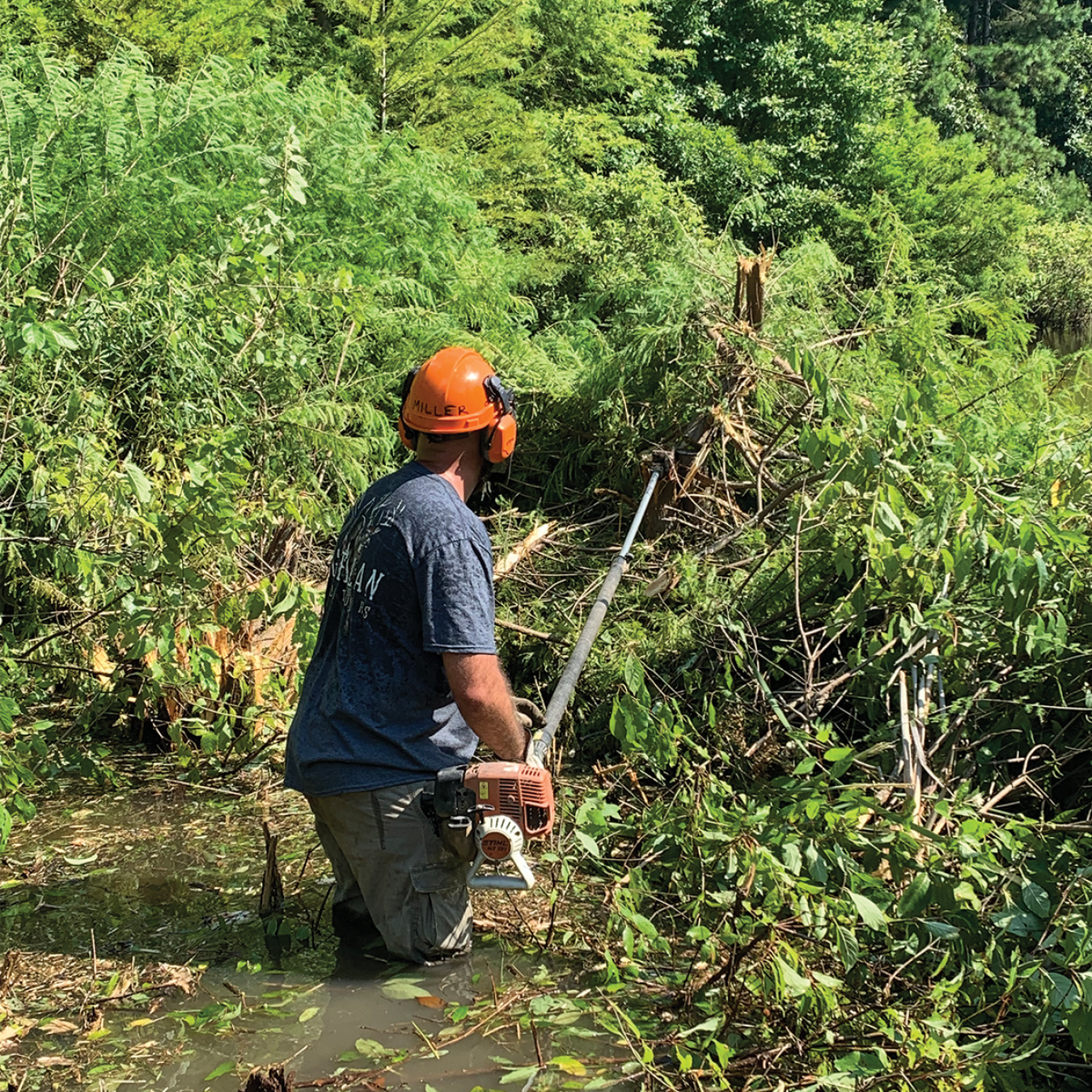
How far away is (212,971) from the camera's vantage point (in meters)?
3.48

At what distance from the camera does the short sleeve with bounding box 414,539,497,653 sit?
3166 millimetres

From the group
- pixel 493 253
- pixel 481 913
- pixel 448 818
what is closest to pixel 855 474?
pixel 448 818

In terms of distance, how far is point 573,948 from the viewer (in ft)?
12.0

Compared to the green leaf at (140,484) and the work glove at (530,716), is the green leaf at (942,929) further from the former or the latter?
the green leaf at (140,484)

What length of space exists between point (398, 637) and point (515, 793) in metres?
0.56

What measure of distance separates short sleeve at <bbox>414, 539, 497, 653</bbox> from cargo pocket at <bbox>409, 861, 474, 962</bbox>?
713 millimetres

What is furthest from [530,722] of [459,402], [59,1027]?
[59,1027]

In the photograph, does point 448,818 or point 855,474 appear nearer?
point 448,818

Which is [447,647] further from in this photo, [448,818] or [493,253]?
[493,253]

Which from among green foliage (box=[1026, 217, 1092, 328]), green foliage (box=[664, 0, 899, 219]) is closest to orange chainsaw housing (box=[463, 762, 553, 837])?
green foliage (box=[664, 0, 899, 219])

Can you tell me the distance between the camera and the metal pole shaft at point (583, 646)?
3.54 m

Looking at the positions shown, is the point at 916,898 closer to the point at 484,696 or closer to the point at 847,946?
the point at 847,946

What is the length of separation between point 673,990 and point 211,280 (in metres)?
3.61

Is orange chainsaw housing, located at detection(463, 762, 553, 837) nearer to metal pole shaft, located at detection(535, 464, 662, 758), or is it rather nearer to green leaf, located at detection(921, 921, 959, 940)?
metal pole shaft, located at detection(535, 464, 662, 758)
